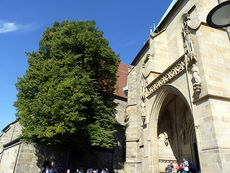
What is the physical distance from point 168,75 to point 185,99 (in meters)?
2.00

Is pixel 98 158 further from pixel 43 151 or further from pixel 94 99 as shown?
pixel 94 99

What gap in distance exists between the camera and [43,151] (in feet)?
51.7

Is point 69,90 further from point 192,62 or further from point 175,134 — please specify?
point 192,62

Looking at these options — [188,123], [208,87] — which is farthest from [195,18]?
[188,123]

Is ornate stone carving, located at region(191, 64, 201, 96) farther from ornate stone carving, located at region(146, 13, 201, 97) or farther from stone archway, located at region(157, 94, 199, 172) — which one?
stone archway, located at region(157, 94, 199, 172)

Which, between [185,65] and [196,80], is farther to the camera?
[185,65]

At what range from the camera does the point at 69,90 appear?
12250 millimetres

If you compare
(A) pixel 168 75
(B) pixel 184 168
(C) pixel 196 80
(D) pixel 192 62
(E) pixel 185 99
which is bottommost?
(B) pixel 184 168

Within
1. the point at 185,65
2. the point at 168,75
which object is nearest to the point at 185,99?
the point at 185,65

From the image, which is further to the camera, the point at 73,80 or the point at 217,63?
the point at 73,80

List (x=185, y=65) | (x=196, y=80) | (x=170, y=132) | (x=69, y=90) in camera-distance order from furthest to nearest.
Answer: (x=69, y=90)
(x=170, y=132)
(x=185, y=65)
(x=196, y=80)

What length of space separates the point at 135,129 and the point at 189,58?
24.1 ft

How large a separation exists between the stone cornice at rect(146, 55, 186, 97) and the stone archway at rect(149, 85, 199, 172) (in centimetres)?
44

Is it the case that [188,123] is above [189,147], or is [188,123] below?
above
